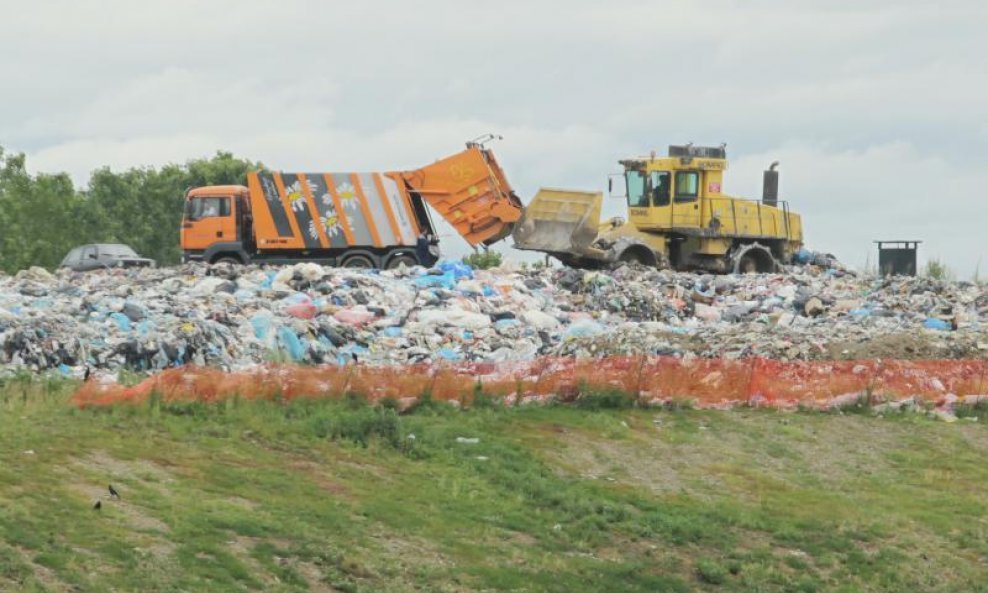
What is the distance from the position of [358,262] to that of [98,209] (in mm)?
33147

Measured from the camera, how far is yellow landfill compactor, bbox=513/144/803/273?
3972cm

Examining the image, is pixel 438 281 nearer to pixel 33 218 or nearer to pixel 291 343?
pixel 291 343

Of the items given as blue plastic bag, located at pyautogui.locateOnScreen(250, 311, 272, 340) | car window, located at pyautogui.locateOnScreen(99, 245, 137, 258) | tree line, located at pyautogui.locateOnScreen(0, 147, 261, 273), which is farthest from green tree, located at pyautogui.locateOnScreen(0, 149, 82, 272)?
blue plastic bag, located at pyautogui.locateOnScreen(250, 311, 272, 340)

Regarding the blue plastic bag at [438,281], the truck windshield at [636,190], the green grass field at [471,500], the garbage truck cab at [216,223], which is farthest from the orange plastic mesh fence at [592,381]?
the garbage truck cab at [216,223]

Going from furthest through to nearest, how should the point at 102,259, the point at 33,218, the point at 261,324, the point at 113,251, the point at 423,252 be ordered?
the point at 33,218 < the point at 113,251 < the point at 102,259 < the point at 423,252 < the point at 261,324

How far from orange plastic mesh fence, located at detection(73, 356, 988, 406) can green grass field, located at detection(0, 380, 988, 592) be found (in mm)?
374

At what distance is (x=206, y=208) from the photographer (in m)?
40.5

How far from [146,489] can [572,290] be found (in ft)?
73.4

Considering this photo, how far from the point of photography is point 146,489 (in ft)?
44.2

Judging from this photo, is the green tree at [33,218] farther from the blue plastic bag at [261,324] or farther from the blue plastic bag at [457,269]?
the blue plastic bag at [261,324]

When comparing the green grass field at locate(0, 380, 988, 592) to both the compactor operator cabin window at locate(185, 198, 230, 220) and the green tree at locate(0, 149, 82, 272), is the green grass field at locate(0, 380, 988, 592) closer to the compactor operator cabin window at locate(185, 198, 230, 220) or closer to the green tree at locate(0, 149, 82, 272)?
the compactor operator cabin window at locate(185, 198, 230, 220)

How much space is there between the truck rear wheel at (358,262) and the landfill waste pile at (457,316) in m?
4.28

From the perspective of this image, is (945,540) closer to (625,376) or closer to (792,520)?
(792,520)

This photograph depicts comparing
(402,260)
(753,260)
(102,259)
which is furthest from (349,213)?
(102,259)
